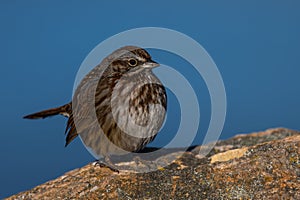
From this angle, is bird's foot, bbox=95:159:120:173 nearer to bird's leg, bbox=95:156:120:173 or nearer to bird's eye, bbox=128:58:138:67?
bird's leg, bbox=95:156:120:173

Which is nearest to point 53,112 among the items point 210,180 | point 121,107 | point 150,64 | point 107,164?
point 107,164

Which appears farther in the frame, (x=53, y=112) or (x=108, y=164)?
(x=53, y=112)

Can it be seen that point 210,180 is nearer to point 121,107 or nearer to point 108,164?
point 121,107

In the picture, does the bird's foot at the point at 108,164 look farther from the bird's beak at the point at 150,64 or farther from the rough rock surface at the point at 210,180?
the bird's beak at the point at 150,64

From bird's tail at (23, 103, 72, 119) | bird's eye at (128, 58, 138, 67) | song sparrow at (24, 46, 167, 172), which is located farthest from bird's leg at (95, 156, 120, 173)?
bird's eye at (128, 58, 138, 67)

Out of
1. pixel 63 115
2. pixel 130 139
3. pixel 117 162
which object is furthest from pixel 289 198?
pixel 63 115

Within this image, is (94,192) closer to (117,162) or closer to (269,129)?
(117,162)
